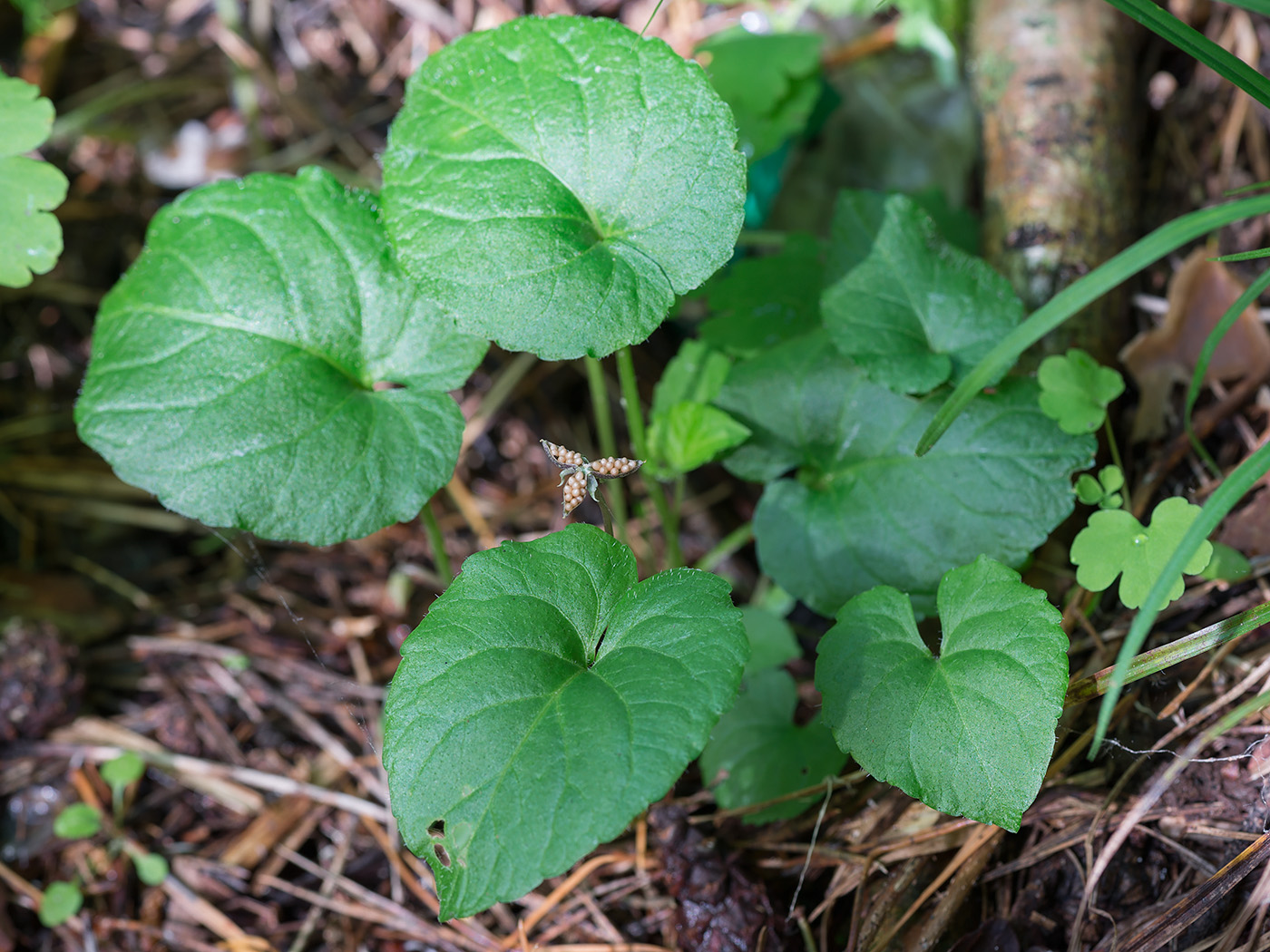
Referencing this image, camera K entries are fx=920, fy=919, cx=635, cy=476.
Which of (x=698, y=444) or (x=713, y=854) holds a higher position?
(x=698, y=444)

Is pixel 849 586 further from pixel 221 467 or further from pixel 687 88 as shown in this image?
pixel 221 467

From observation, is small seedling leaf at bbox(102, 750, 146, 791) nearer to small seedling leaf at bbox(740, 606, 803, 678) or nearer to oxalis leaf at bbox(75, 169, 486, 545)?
oxalis leaf at bbox(75, 169, 486, 545)

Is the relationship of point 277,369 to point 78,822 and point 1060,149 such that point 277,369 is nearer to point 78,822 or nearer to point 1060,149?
point 78,822

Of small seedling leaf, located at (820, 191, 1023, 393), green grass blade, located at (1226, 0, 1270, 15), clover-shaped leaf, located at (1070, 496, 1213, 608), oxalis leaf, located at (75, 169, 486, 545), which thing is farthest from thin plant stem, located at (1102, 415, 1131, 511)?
oxalis leaf, located at (75, 169, 486, 545)

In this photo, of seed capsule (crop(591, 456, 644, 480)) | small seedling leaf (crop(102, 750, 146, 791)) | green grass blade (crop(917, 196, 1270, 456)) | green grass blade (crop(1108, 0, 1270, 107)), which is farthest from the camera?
small seedling leaf (crop(102, 750, 146, 791))

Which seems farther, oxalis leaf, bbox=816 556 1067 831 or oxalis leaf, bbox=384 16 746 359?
oxalis leaf, bbox=384 16 746 359

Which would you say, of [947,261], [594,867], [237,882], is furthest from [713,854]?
[947,261]

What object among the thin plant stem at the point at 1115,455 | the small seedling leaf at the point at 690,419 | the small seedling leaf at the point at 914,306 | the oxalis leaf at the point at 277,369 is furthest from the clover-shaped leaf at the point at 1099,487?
the oxalis leaf at the point at 277,369
